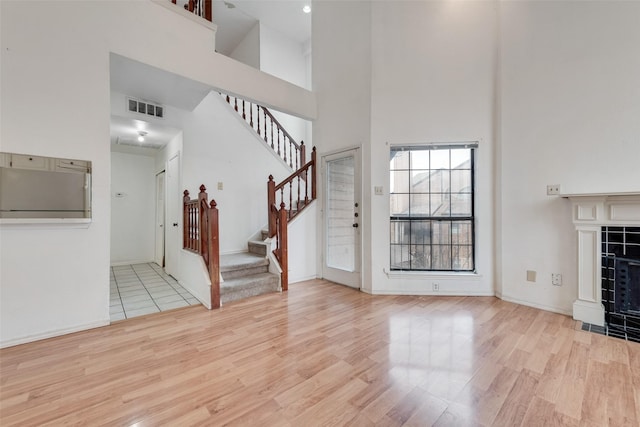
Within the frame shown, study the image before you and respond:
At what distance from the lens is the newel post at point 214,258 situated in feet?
10.4

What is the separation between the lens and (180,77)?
10.0 feet

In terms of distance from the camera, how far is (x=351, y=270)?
13.1 feet

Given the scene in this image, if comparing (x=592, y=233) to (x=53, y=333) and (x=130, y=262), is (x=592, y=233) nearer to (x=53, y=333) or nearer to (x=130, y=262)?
(x=53, y=333)

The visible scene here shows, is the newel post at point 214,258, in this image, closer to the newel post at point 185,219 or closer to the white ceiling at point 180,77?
the newel post at point 185,219

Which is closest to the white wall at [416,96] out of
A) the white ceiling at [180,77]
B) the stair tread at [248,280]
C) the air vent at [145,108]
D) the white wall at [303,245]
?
the white wall at [303,245]

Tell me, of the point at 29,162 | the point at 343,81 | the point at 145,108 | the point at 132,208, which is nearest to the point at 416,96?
the point at 343,81

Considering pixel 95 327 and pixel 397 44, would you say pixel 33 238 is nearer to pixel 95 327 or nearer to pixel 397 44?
pixel 95 327

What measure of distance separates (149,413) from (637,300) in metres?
4.04

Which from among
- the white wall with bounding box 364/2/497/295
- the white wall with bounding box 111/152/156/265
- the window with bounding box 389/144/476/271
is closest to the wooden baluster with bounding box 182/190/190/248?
the white wall with bounding box 111/152/156/265

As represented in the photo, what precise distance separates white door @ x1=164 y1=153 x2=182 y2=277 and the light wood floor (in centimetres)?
168

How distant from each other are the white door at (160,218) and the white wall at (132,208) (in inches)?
12.6

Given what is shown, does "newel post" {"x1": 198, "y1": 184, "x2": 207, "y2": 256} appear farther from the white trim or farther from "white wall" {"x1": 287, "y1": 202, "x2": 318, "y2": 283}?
"white wall" {"x1": 287, "y1": 202, "x2": 318, "y2": 283}

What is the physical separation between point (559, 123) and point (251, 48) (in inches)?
250

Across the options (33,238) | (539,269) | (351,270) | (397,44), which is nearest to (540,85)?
(397,44)
